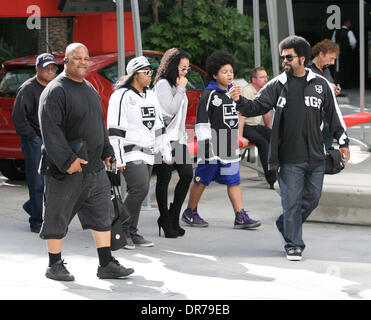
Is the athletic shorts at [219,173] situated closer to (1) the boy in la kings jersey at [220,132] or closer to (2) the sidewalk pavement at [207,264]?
(1) the boy in la kings jersey at [220,132]

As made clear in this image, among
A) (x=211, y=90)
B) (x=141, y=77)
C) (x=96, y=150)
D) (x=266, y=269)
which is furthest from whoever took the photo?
(x=211, y=90)

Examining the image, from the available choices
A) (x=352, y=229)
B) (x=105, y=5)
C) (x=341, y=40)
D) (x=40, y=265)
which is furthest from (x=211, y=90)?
(x=341, y=40)

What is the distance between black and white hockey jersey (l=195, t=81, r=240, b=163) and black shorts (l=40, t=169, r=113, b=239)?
1952 mm

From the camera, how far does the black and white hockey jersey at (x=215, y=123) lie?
8656 millimetres

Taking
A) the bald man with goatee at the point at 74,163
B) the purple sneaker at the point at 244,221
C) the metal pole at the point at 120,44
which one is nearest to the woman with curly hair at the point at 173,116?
the purple sneaker at the point at 244,221

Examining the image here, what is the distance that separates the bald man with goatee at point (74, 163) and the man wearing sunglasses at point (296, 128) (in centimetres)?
139

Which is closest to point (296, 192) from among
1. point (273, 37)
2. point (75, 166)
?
point (75, 166)

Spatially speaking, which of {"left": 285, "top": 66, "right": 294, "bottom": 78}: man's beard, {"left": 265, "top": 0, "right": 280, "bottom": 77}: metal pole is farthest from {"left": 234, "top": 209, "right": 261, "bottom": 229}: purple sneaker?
{"left": 265, "top": 0, "right": 280, "bottom": 77}: metal pole

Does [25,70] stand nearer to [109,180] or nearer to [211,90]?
[211,90]

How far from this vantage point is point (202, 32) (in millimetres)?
16438

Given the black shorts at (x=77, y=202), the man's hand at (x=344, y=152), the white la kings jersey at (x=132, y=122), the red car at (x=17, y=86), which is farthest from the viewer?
the red car at (x=17, y=86)

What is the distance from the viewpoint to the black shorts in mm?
6633
